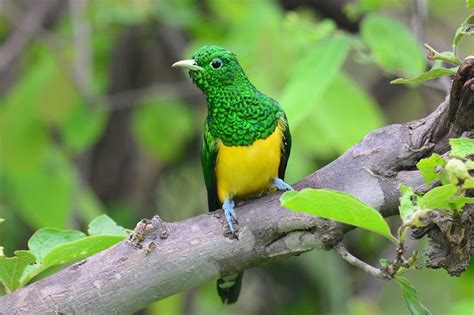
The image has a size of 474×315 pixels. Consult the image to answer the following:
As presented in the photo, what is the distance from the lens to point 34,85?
3.45 m

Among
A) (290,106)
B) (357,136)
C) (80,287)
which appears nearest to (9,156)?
(357,136)

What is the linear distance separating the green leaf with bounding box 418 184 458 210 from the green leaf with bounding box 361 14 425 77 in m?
1.20

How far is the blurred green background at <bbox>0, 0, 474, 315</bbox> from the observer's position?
114 inches

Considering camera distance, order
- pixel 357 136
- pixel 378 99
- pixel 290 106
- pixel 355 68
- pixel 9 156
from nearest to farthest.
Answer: pixel 290 106
pixel 357 136
pixel 9 156
pixel 378 99
pixel 355 68

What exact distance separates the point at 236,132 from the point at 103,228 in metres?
0.37

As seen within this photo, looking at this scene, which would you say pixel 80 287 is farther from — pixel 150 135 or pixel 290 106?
pixel 150 135

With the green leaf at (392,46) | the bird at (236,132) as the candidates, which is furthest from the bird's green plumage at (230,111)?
the green leaf at (392,46)

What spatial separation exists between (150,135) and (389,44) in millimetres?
1460

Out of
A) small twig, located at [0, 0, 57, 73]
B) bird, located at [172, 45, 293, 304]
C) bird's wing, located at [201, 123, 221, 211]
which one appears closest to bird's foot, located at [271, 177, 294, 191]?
bird, located at [172, 45, 293, 304]

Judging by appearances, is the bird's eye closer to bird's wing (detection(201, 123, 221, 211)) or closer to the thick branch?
bird's wing (detection(201, 123, 221, 211))

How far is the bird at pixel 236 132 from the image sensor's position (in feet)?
6.22

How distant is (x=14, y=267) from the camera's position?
162cm

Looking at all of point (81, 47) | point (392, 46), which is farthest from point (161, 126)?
point (392, 46)

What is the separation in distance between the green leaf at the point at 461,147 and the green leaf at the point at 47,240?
72 centimetres
